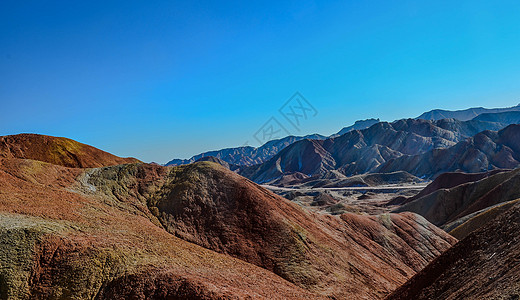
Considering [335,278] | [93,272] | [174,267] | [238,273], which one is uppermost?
[93,272]

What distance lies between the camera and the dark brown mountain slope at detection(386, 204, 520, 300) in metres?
12.4

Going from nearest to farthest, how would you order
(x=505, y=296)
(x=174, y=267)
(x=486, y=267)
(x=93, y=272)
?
1. (x=505, y=296)
2. (x=486, y=267)
3. (x=93, y=272)
4. (x=174, y=267)

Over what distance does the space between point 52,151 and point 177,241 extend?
3396 centimetres

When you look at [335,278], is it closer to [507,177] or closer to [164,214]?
[164,214]

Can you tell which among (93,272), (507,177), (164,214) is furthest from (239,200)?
(507,177)

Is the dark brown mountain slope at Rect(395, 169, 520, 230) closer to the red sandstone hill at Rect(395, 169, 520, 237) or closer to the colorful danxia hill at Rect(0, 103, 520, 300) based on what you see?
the red sandstone hill at Rect(395, 169, 520, 237)

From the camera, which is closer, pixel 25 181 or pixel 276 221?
pixel 25 181

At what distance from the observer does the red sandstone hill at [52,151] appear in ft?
146

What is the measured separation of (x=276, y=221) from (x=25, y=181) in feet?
72.5

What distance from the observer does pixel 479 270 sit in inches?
595

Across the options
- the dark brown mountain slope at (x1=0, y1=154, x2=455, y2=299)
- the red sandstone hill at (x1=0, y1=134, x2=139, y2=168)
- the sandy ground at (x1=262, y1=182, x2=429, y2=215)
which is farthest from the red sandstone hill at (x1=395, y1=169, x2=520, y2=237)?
the red sandstone hill at (x1=0, y1=134, x2=139, y2=168)

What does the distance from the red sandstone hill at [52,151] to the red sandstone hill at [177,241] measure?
53.5ft

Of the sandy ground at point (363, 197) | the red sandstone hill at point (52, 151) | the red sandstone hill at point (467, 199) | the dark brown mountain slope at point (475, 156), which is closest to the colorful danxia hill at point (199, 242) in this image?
the red sandstone hill at point (52, 151)

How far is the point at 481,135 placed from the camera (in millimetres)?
143750
